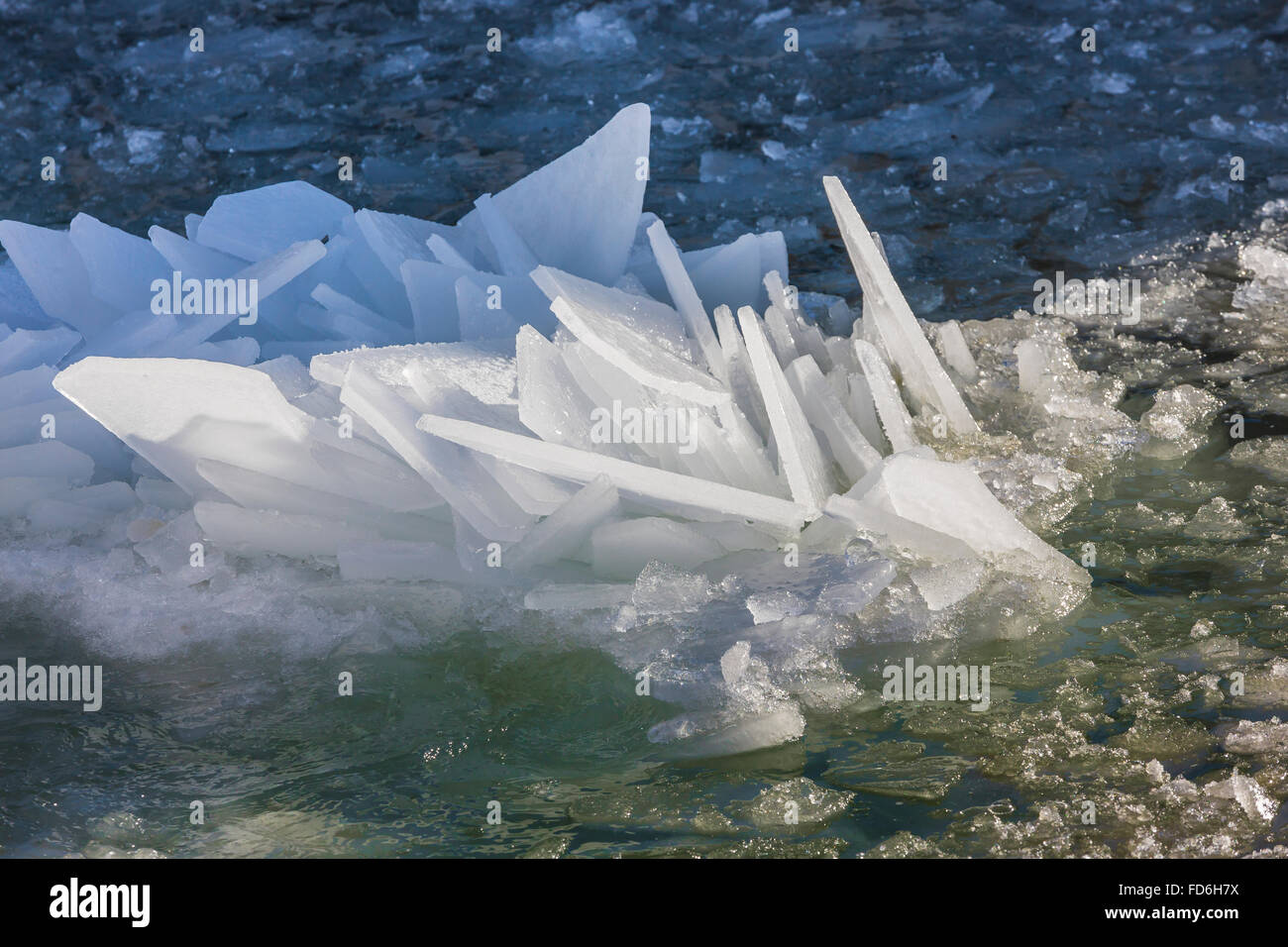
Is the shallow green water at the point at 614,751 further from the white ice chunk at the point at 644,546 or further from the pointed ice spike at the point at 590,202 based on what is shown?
the pointed ice spike at the point at 590,202

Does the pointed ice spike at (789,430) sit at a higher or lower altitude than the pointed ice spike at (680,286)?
lower

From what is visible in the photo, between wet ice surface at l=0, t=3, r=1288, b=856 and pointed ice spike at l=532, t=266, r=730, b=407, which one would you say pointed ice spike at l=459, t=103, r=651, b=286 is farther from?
wet ice surface at l=0, t=3, r=1288, b=856

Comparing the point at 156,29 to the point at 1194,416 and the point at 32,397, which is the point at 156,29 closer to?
the point at 32,397

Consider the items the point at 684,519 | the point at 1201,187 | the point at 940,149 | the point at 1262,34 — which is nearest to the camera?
the point at 684,519

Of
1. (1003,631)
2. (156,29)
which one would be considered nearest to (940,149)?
(1003,631)

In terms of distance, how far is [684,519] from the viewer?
9.70ft

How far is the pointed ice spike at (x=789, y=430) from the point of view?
2.86 metres

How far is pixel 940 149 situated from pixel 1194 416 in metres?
2.35

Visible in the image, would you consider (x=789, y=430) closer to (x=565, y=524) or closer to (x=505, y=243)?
(x=565, y=524)

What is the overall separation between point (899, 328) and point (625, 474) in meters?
0.94

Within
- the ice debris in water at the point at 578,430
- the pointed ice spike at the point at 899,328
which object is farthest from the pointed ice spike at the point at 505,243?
the pointed ice spike at the point at 899,328

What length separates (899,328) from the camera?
3.31m

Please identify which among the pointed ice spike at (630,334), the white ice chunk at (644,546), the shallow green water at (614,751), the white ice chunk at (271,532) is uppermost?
the pointed ice spike at (630,334)

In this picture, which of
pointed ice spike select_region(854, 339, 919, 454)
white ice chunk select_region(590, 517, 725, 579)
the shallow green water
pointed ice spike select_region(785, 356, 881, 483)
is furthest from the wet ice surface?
pointed ice spike select_region(785, 356, 881, 483)
